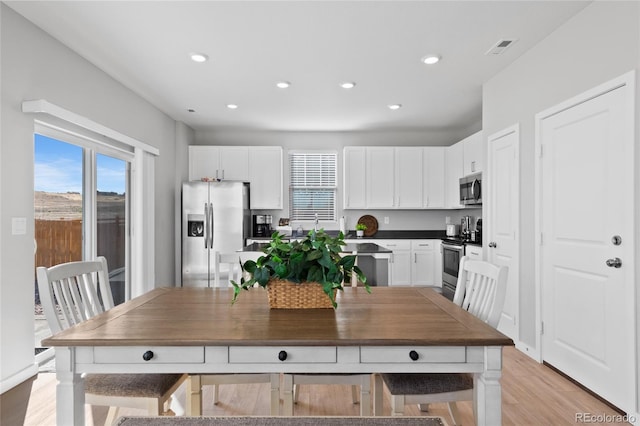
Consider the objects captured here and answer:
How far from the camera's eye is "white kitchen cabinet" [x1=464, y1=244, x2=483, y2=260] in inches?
168

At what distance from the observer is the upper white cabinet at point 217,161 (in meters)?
5.91

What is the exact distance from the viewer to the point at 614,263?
7.46 feet

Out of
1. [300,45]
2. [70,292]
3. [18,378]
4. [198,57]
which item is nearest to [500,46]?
[300,45]

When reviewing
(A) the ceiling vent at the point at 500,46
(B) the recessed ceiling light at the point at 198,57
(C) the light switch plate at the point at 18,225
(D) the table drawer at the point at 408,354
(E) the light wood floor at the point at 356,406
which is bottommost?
(E) the light wood floor at the point at 356,406

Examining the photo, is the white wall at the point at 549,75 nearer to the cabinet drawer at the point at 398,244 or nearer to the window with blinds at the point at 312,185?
the cabinet drawer at the point at 398,244

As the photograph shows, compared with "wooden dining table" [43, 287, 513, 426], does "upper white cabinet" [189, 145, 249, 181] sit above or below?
above

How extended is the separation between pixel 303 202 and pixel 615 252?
180 inches

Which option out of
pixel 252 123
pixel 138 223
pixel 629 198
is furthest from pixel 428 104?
pixel 138 223

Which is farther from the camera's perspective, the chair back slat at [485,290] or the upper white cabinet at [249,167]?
the upper white cabinet at [249,167]

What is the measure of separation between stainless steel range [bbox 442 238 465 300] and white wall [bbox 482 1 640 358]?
1.52 meters

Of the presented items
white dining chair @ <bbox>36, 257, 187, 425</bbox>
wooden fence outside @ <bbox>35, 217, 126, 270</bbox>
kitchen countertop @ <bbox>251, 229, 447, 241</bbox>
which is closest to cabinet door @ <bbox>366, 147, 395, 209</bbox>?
kitchen countertop @ <bbox>251, 229, 447, 241</bbox>

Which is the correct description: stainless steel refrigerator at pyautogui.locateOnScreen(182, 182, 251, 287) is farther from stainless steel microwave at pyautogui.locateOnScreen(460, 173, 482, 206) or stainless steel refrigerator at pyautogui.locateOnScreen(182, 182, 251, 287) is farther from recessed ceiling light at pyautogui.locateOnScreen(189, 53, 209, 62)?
stainless steel microwave at pyautogui.locateOnScreen(460, 173, 482, 206)

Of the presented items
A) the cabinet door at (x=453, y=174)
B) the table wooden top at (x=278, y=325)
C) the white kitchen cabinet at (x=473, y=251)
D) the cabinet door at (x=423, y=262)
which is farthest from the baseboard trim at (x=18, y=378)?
the cabinet door at (x=453, y=174)

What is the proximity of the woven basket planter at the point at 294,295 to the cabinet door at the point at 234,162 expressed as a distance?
4482mm
